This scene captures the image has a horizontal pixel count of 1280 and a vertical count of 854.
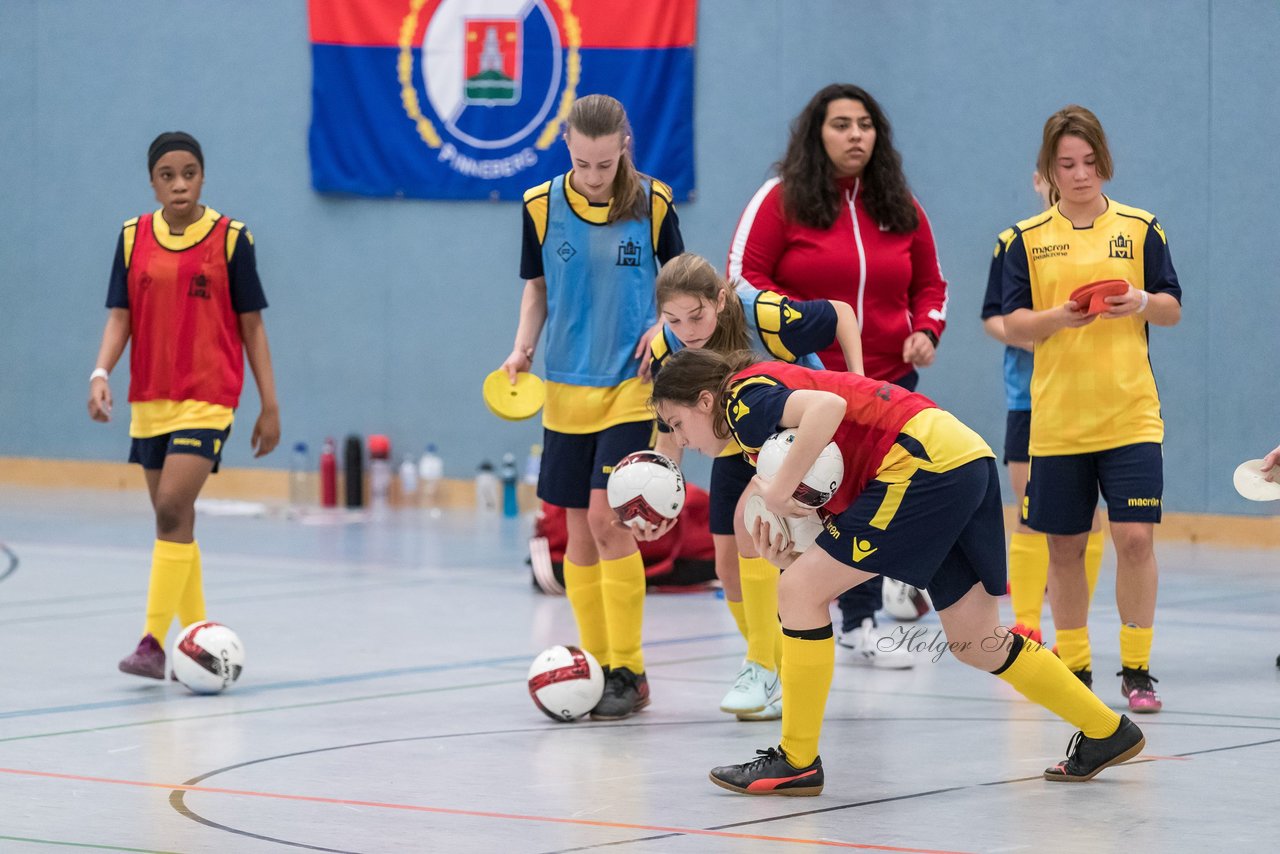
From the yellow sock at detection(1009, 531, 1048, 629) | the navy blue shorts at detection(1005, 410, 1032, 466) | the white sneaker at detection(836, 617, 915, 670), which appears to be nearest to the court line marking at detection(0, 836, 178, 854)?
the white sneaker at detection(836, 617, 915, 670)

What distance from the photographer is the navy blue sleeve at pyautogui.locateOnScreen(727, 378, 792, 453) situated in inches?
189

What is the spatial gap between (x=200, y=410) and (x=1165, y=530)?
701cm

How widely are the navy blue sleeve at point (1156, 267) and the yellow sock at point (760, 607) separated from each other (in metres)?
1.61

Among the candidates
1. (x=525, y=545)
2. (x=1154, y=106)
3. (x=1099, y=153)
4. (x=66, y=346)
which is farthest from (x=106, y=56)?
(x=1099, y=153)

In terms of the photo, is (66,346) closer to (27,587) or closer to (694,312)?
(27,587)

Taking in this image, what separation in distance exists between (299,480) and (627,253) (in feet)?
29.5

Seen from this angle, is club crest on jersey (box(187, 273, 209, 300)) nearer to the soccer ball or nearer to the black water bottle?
the soccer ball

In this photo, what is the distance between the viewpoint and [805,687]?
4926mm

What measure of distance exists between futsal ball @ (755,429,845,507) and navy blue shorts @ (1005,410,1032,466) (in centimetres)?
352

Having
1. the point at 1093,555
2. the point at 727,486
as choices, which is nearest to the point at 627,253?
the point at 727,486

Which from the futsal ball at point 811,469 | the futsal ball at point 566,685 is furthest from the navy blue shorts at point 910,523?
the futsal ball at point 566,685

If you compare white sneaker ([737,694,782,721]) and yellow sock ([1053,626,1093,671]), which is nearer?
white sneaker ([737,694,782,721])

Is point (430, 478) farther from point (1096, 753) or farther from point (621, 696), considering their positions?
point (1096, 753)

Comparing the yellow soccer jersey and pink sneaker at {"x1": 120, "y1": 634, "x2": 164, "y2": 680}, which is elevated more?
the yellow soccer jersey
